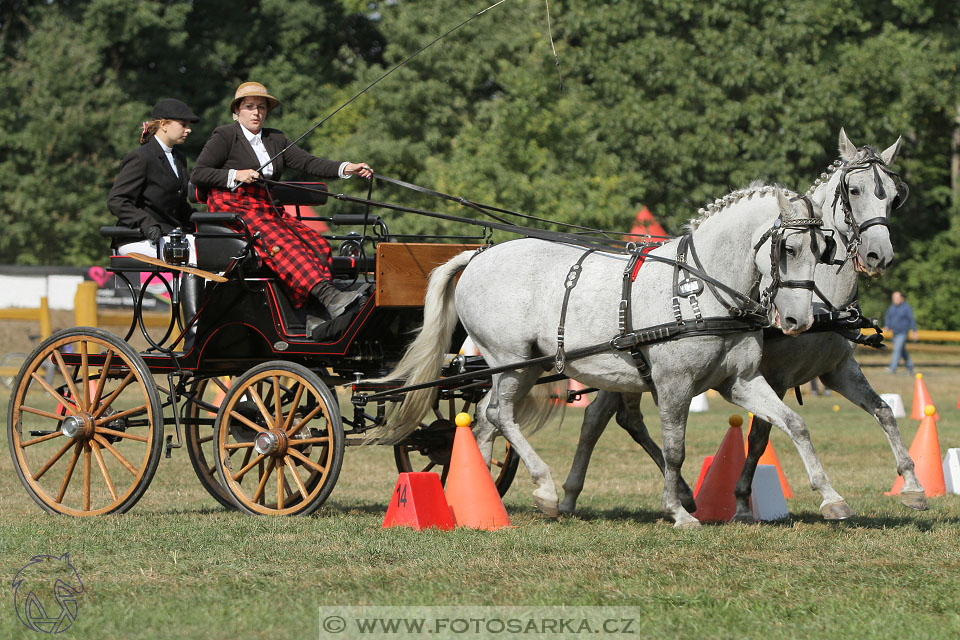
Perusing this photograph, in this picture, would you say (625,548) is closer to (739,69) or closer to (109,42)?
(739,69)

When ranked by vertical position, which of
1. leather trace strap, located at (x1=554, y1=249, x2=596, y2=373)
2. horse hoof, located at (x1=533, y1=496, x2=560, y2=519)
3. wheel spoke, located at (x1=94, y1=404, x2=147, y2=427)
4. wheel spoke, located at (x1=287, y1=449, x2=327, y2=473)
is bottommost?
horse hoof, located at (x1=533, y1=496, x2=560, y2=519)

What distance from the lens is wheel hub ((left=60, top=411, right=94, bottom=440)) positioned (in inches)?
312

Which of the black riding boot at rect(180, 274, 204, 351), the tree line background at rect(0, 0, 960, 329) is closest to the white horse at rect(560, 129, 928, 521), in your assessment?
the black riding boot at rect(180, 274, 204, 351)

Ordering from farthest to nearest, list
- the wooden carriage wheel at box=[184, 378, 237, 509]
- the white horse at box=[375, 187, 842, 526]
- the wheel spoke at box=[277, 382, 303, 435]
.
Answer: the wooden carriage wheel at box=[184, 378, 237, 509] < the wheel spoke at box=[277, 382, 303, 435] < the white horse at box=[375, 187, 842, 526]

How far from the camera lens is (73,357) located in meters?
8.21

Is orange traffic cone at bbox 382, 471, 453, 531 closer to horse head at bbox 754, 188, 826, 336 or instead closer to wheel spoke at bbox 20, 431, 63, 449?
horse head at bbox 754, 188, 826, 336

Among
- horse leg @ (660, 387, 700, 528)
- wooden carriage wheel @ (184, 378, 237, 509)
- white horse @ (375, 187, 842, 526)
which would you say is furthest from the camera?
wooden carriage wheel @ (184, 378, 237, 509)

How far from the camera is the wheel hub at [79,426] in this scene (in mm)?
7930

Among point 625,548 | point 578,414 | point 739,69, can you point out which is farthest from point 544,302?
point 739,69

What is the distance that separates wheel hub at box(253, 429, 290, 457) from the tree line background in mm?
17330

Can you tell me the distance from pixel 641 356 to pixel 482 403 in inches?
51.8

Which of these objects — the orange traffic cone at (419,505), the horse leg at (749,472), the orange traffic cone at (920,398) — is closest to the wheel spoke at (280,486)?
the orange traffic cone at (419,505)

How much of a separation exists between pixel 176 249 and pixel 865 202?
13.2 ft

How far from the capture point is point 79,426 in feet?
26.0
